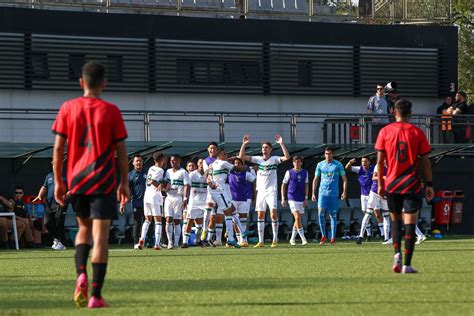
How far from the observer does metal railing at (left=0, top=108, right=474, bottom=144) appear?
33219 mm

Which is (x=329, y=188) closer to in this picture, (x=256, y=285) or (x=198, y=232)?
(x=198, y=232)

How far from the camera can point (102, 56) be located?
36.5 meters

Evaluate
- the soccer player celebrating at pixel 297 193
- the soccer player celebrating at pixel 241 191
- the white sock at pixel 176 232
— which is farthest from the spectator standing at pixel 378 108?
the white sock at pixel 176 232

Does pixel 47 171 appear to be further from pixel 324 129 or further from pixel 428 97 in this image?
pixel 428 97

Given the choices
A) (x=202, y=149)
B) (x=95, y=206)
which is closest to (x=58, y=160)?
(x=95, y=206)

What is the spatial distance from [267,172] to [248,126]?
7144 millimetres

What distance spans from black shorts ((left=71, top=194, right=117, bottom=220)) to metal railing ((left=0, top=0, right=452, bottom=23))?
2479 centimetres

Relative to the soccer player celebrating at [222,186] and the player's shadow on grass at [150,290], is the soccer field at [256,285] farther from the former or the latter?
the soccer player celebrating at [222,186]

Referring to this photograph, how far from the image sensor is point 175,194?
2816cm

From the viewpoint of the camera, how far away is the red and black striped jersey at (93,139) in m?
11.4

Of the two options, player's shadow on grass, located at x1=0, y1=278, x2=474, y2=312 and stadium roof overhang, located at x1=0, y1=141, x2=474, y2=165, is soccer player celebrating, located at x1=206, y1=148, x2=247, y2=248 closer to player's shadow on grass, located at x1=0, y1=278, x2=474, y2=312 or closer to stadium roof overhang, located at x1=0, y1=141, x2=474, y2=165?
stadium roof overhang, located at x1=0, y1=141, x2=474, y2=165

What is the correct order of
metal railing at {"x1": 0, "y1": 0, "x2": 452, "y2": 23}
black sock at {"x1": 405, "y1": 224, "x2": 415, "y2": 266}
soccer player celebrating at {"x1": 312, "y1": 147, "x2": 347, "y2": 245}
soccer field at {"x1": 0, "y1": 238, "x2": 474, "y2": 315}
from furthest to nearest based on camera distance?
metal railing at {"x1": 0, "y1": 0, "x2": 452, "y2": 23} → soccer player celebrating at {"x1": 312, "y1": 147, "x2": 347, "y2": 245} → black sock at {"x1": 405, "y1": 224, "x2": 415, "y2": 266} → soccer field at {"x1": 0, "y1": 238, "x2": 474, "y2": 315}

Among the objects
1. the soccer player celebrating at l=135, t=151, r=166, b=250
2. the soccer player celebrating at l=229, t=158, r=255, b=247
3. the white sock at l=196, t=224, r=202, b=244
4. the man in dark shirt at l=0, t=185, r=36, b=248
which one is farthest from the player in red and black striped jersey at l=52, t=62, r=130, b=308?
the man in dark shirt at l=0, t=185, r=36, b=248

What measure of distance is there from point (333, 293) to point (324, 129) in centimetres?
2341
